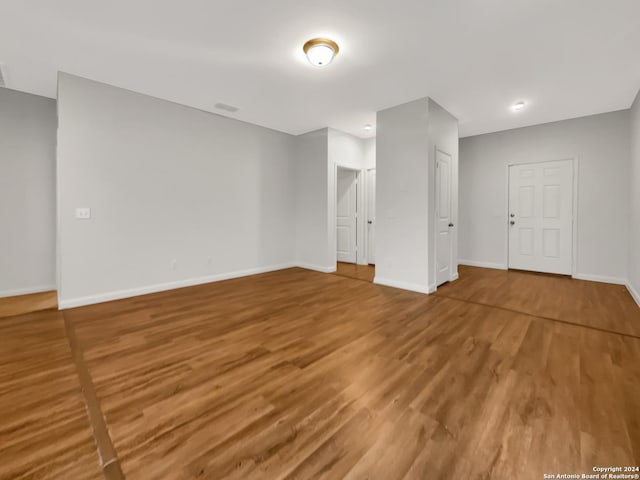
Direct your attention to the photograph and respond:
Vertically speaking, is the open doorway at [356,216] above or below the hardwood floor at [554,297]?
above

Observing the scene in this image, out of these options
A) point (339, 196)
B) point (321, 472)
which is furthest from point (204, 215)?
point (321, 472)

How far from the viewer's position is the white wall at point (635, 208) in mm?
3832

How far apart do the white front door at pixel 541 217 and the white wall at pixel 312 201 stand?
12.0ft

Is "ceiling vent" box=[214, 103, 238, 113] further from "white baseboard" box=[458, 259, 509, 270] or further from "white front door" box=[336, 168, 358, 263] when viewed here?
"white baseboard" box=[458, 259, 509, 270]

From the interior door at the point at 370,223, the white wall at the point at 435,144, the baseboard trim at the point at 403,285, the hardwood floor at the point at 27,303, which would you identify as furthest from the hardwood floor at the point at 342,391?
the interior door at the point at 370,223

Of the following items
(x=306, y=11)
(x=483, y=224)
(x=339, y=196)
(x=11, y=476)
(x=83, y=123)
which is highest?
(x=306, y=11)

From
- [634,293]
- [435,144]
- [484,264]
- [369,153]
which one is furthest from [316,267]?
[634,293]

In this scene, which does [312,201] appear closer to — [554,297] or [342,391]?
[554,297]

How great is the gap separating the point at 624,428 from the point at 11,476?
9.69ft

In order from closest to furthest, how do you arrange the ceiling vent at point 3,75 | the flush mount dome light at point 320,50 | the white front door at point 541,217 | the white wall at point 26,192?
the flush mount dome light at point 320,50
the ceiling vent at point 3,75
the white wall at point 26,192
the white front door at point 541,217

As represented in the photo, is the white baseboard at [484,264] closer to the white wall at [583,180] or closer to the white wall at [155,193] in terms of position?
the white wall at [583,180]

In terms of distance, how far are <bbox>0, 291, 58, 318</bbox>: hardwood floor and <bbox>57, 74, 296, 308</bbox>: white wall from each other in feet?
1.25

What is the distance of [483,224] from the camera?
20.2 feet

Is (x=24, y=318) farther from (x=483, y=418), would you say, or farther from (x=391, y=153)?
(x=391, y=153)
